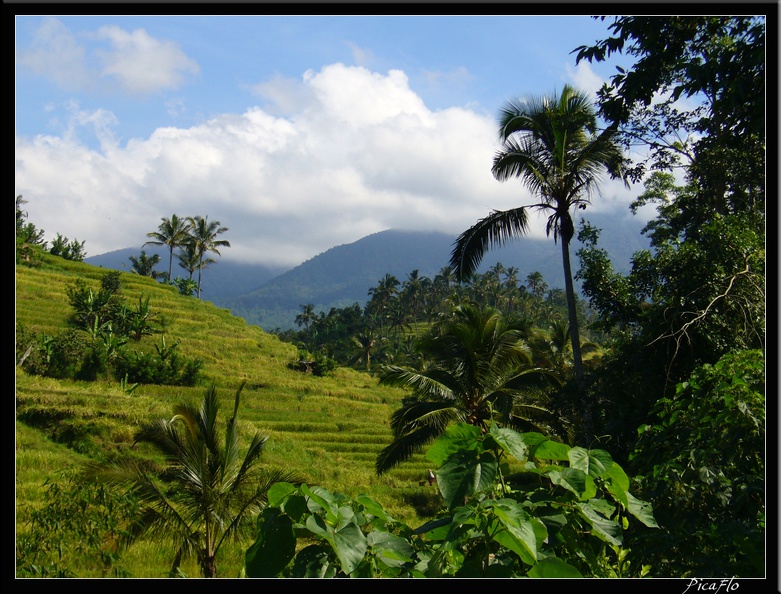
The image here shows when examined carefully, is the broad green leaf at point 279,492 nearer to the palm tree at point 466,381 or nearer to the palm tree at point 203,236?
the palm tree at point 466,381

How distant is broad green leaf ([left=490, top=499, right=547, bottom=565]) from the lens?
1.59 m

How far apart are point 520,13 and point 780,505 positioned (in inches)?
88.2

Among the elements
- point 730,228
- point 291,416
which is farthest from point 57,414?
point 730,228

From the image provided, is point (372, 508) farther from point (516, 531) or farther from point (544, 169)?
point (544, 169)

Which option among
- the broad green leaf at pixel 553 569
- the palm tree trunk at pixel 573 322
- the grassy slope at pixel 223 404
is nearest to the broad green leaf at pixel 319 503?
the broad green leaf at pixel 553 569

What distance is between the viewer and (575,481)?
6.08 ft

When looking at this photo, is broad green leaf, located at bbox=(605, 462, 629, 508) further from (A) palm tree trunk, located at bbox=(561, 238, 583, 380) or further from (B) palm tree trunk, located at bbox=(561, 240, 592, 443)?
(A) palm tree trunk, located at bbox=(561, 238, 583, 380)

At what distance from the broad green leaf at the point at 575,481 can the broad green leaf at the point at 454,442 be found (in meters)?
0.25

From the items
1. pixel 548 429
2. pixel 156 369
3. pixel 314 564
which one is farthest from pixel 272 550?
pixel 156 369

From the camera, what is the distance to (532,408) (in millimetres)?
13844

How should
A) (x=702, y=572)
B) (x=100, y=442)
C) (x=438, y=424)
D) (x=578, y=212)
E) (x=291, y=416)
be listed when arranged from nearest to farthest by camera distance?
(x=702, y=572)
(x=578, y=212)
(x=438, y=424)
(x=100, y=442)
(x=291, y=416)

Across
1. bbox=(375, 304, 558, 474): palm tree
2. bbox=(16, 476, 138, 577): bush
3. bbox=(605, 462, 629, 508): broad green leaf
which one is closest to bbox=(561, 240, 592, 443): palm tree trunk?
bbox=(375, 304, 558, 474): palm tree

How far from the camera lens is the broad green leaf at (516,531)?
1587mm
